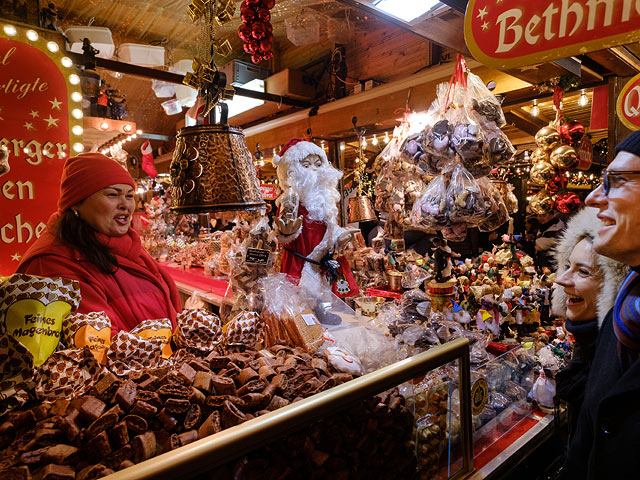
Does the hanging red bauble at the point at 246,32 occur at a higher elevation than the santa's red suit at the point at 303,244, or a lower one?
higher

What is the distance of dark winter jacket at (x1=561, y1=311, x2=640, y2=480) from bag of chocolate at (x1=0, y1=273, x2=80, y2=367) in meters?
1.48

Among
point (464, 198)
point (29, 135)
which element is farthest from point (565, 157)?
point (29, 135)

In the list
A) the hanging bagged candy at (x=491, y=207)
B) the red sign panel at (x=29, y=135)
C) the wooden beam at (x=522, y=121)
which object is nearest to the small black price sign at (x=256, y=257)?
the red sign panel at (x=29, y=135)

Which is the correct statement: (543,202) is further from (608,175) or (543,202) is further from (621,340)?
(621,340)

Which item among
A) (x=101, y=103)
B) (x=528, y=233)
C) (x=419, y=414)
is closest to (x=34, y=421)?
(x=419, y=414)

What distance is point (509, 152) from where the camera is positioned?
70.7 inches

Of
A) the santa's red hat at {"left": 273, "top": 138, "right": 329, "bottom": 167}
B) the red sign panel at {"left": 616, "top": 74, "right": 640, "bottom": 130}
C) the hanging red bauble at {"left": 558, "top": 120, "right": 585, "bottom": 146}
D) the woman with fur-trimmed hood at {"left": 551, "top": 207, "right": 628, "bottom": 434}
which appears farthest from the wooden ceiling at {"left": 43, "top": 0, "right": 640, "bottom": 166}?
the woman with fur-trimmed hood at {"left": 551, "top": 207, "right": 628, "bottom": 434}

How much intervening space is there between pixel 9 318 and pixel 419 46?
429cm

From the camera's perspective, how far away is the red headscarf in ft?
5.72

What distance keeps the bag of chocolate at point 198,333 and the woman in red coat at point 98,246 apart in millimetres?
540

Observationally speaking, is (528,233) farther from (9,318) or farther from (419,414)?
(9,318)

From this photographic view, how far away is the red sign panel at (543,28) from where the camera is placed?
110cm

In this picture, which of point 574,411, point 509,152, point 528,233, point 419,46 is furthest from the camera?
point 528,233

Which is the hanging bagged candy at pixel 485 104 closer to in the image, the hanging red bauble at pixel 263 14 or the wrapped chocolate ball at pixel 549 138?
the hanging red bauble at pixel 263 14
